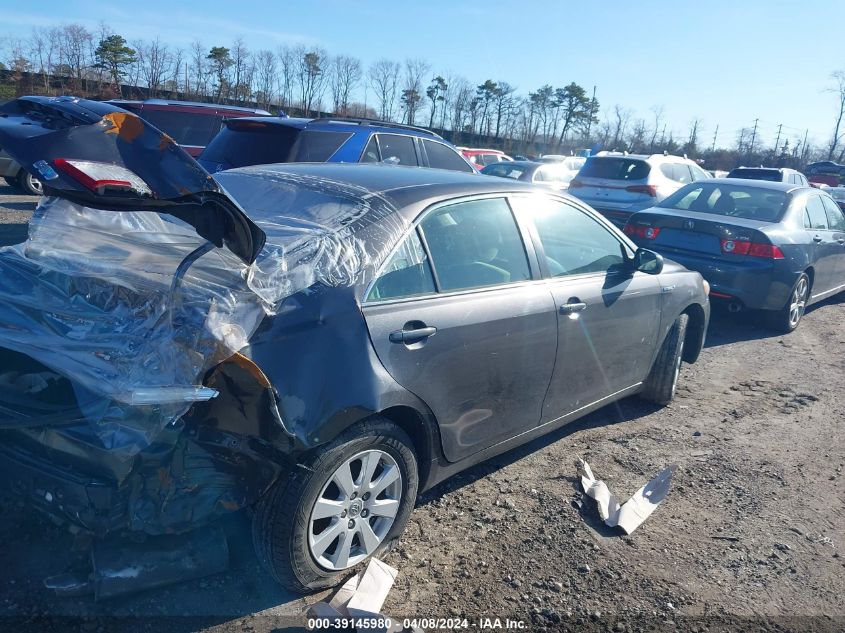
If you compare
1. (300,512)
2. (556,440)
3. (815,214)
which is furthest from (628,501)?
(815,214)

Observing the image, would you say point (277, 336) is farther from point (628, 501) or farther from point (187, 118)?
point (187, 118)

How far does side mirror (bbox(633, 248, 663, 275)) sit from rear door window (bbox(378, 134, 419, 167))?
3.75 meters

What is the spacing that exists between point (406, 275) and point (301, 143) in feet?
14.3

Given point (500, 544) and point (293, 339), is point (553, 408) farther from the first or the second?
point (293, 339)

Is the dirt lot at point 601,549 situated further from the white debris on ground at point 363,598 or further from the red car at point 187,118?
the red car at point 187,118

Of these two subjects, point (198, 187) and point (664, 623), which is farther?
point (664, 623)

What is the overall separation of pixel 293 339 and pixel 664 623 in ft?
6.39

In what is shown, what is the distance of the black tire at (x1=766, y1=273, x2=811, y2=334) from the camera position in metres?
7.61

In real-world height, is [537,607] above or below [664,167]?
below

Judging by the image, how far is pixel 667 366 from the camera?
5027 millimetres

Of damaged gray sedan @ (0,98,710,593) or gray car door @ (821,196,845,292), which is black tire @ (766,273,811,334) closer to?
gray car door @ (821,196,845,292)

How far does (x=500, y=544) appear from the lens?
3.33m

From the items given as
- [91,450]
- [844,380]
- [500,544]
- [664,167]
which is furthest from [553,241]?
[664,167]

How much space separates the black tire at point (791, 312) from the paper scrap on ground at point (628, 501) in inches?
171
